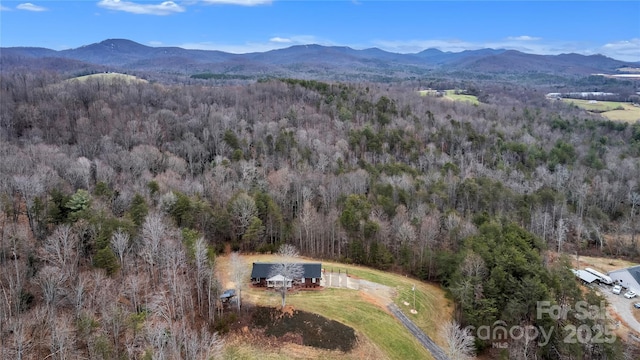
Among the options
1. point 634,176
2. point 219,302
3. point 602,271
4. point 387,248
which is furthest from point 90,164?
point 634,176

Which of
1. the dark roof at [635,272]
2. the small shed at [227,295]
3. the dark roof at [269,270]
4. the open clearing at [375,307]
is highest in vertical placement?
the dark roof at [269,270]

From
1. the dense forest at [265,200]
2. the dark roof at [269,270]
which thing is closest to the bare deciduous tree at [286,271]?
the dark roof at [269,270]

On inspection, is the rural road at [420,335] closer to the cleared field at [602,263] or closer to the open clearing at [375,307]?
the open clearing at [375,307]

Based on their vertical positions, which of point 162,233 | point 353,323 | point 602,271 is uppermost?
point 162,233

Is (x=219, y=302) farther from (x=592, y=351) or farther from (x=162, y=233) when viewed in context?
(x=592, y=351)

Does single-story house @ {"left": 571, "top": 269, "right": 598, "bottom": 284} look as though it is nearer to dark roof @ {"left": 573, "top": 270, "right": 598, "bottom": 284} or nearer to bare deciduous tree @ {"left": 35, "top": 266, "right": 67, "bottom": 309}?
dark roof @ {"left": 573, "top": 270, "right": 598, "bottom": 284}
